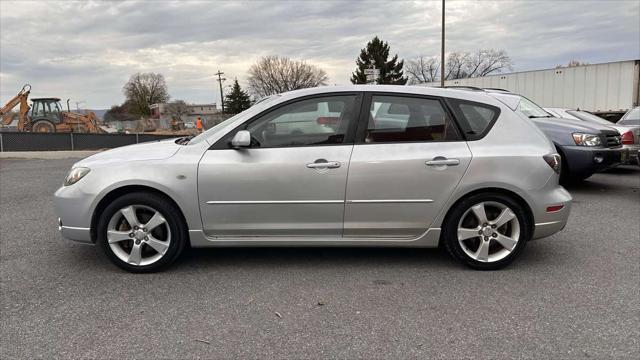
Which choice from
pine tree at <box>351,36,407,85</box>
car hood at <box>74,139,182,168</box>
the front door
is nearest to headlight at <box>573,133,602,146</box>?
the front door

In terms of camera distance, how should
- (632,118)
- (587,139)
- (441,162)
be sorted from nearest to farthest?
(441,162)
(587,139)
(632,118)

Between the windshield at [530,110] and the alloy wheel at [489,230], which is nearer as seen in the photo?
the alloy wheel at [489,230]

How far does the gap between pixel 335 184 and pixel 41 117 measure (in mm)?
30676

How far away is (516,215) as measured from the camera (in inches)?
158

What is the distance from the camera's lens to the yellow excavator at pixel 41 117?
28.4 meters

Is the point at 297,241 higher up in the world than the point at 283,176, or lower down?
lower down

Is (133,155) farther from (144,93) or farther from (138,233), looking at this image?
(144,93)

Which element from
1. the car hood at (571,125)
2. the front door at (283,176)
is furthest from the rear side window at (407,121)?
the car hood at (571,125)

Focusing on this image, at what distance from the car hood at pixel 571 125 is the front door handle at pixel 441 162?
4.71m

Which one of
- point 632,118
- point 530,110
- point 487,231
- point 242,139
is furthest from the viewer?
point 632,118

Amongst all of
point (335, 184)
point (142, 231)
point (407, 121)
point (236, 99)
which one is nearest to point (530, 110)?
point (407, 121)

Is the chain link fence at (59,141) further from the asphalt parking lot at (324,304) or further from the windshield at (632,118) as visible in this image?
the asphalt parking lot at (324,304)

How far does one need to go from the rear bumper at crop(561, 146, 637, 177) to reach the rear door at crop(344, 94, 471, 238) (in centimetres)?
439

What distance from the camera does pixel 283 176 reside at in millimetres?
3855
